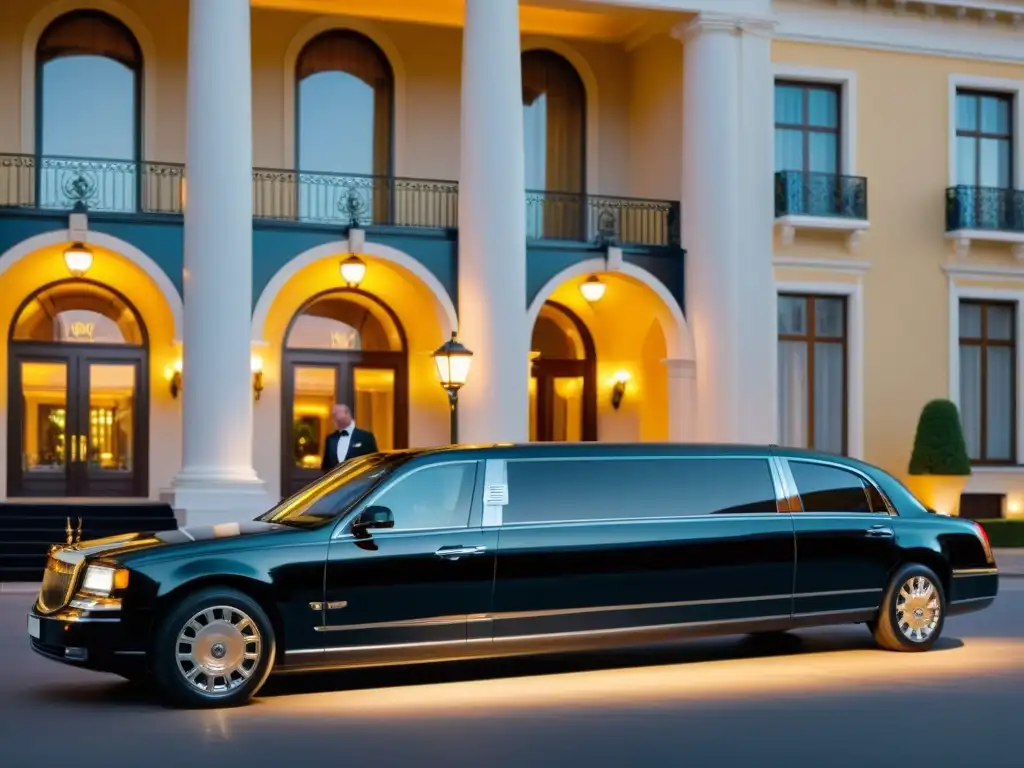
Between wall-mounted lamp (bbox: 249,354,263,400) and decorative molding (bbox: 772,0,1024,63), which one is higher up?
decorative molding (bbox: 772,0,1024,63)

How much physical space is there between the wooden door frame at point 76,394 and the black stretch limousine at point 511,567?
51.3ft

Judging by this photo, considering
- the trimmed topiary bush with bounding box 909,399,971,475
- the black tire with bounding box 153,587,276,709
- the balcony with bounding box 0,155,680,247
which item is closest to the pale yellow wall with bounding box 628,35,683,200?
the balcony with bounding box 0,155,680,247

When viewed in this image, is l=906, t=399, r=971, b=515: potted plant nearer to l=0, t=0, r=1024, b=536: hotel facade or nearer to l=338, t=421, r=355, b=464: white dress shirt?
l=0, t=0, r=1024, b=536: hotel facade

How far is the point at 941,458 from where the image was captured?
91.2 ft

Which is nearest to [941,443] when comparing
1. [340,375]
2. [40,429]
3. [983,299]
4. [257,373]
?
[983,299]

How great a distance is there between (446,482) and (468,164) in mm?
14783

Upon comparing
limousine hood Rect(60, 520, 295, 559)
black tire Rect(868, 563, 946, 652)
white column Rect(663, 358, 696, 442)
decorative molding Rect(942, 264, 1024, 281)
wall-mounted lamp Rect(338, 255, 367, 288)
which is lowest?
black tire Rect(868, 563, 946, 652)

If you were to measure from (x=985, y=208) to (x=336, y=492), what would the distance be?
20838mm

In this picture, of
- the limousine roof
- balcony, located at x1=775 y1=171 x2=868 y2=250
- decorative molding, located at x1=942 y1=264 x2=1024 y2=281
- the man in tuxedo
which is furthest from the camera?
decorative molding, located at x1=942 y1=264 x2=1024 y2=281

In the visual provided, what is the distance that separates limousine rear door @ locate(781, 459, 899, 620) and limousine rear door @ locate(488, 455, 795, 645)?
17 centimetres

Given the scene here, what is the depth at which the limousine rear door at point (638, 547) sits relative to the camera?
11281 mm

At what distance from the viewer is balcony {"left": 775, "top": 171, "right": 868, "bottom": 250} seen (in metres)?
27.9

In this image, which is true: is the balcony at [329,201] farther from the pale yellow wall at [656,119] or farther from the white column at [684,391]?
the white column at [684,391]

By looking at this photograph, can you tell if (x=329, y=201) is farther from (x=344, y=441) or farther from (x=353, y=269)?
(x=344, y=441)
